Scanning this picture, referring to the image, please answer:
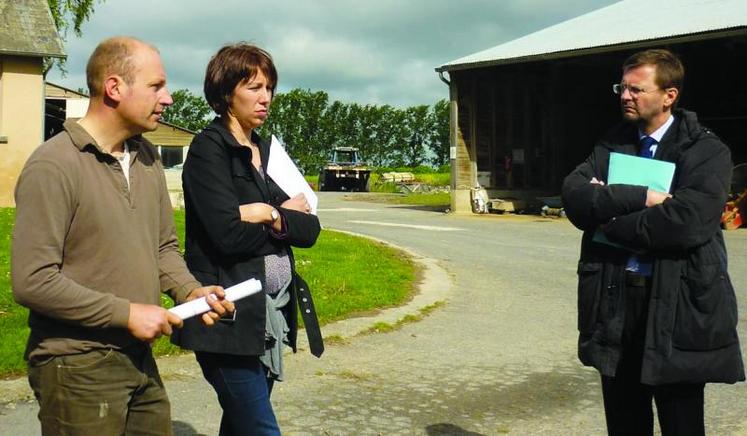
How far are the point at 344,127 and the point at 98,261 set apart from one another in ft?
245

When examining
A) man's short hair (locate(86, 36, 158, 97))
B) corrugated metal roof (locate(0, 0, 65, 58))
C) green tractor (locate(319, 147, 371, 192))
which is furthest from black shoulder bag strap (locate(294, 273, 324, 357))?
green tractor (locate(319, 147, 371, 192))

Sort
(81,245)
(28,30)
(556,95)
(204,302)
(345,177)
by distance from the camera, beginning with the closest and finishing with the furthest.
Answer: (81,245) → (204,302) → (28,30) → (556,95) → (345,177)

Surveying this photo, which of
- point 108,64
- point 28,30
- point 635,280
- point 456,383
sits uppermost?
point 28,30

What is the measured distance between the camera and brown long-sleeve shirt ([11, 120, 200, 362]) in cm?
234

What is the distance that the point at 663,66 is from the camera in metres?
3.29

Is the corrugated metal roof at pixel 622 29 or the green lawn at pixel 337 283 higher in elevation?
the corrugated metal roof at pixel 622 29

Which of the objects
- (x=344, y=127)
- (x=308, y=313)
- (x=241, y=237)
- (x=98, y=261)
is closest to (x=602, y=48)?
(x=308, y=313)

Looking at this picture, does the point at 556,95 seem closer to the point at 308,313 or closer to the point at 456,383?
the point at 456,383

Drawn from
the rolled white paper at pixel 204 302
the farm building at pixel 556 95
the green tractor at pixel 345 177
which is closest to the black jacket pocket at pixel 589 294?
the rolled white paper at pixel 204 302

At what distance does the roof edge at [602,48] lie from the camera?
1822cm

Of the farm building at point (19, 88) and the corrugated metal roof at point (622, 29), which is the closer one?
the corrugated metal roof at point (622, 29)

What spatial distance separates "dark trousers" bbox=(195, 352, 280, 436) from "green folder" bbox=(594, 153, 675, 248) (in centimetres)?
146

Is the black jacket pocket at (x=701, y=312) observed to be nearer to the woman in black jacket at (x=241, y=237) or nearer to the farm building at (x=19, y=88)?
the woman in black jacket at (x=241, y=237)

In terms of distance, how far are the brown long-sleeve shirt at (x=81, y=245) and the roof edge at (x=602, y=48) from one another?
17.8 m
